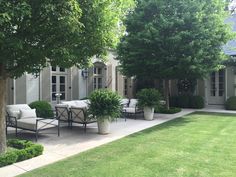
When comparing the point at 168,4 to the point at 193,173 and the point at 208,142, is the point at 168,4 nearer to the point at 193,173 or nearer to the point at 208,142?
the point at 208,142

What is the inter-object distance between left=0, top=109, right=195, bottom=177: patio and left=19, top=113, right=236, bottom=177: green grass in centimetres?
37

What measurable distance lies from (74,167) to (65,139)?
110 inches

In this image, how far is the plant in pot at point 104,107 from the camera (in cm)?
893

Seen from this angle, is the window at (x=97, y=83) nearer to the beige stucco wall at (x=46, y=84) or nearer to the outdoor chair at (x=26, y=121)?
the beige stucco wall at (x=46, y=84)

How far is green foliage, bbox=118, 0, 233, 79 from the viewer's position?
13.1m

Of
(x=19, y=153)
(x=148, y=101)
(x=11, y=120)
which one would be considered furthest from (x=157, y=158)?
(x=148, y=101)

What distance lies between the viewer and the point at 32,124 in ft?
26.6

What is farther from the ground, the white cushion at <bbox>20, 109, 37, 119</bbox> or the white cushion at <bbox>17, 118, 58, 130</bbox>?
the white cushion at <bbox>20, 109, 37, 119</bbox>

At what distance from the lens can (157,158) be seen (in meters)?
6.19

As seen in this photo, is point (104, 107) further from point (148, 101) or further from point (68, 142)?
point (148, 101)

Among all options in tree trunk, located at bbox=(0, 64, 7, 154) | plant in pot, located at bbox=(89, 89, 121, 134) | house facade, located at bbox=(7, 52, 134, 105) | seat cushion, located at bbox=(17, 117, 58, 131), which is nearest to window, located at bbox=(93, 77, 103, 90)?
house facade, located at bbox=(7, 52, 134, 105)

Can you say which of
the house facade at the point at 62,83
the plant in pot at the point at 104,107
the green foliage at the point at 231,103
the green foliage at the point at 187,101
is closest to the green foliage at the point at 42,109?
the house facade at the point at 62,83

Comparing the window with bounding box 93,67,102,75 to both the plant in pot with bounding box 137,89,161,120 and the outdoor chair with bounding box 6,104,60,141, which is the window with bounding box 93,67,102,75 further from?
the outdoor chair with bounding box 6,104,60,141

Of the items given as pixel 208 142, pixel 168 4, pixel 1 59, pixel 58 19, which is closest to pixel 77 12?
pixel 58 19
